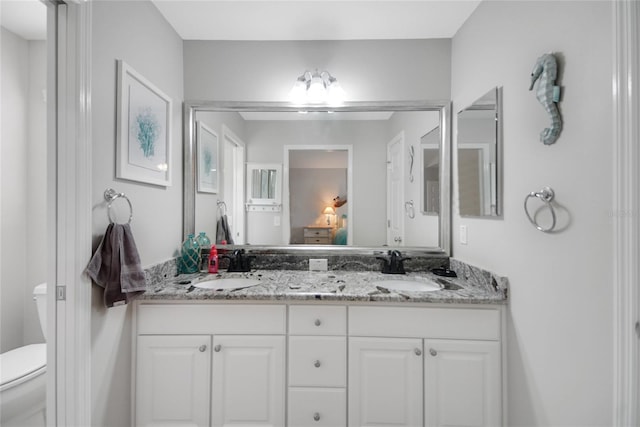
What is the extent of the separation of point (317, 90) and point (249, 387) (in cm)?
173

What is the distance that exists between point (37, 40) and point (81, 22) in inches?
49.8

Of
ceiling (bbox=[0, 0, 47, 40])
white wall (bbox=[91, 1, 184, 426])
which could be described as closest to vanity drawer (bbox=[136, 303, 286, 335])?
white wall (bbox=[91, 1, 184, 426])

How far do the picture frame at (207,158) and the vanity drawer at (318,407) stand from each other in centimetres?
134

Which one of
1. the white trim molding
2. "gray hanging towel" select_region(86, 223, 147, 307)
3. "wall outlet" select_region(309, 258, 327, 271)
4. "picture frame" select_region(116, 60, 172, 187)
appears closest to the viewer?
the white trim molding

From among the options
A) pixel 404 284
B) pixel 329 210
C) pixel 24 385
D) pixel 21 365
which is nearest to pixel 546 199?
pixel 404 284

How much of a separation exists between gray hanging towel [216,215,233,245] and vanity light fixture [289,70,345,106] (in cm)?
93

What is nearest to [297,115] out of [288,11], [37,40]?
[288,11]

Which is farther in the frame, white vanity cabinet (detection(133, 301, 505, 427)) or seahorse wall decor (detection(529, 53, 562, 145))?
white vanity cabinet (detection(133, 301, 505, 427))

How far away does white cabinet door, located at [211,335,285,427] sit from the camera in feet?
4.49

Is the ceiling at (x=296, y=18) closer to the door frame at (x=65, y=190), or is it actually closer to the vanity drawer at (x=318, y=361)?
the door frame at (x=65, y=190)

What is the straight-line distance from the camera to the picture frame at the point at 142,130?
1.30m

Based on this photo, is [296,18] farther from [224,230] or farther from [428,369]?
[428,369]

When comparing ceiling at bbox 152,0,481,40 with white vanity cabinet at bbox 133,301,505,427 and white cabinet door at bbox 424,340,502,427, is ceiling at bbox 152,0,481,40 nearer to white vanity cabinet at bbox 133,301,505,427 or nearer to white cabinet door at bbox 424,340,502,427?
white vanity cabinet at bbox 133,301,505,427

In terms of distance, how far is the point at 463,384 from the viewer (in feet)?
4.40
